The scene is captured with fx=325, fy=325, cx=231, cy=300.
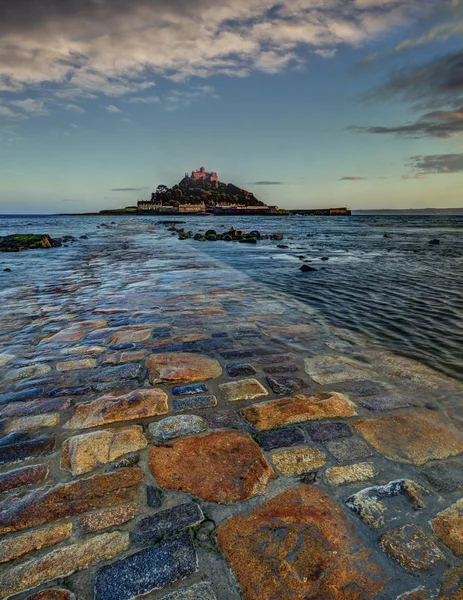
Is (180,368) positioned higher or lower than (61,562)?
lower

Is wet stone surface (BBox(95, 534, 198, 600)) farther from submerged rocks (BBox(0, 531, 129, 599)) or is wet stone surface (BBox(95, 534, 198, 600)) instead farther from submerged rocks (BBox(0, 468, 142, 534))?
submerged rocks (BBox(0, 468, 142, 534))

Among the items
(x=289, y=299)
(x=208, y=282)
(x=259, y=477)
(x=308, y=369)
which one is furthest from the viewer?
(x=208, y=282)

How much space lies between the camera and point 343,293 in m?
7.96

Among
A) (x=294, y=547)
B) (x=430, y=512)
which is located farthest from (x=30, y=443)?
(x=430, y=512)

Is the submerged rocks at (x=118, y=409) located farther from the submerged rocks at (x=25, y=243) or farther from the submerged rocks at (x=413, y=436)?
the submerged rocks at (x=25, y=243)

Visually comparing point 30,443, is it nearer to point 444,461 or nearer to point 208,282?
point 444,461

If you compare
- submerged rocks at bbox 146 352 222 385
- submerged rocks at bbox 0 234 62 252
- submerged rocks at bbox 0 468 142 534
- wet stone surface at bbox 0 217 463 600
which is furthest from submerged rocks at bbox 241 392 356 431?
submerged rocks at bbox 0 234 62 252

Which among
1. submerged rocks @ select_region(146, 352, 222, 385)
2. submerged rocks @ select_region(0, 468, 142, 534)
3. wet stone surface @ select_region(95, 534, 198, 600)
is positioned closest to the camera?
wet stone surface @ select_region(95, 534, 198, 600)

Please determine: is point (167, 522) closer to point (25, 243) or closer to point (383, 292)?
point (383, 292)

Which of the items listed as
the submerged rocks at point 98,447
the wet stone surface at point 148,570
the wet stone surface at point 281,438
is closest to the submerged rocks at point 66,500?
the submerged rocks at point 98,447

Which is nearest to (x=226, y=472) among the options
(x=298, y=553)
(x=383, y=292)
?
(x=298, y=553)

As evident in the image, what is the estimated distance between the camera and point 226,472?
212cm

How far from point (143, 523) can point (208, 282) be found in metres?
7.43

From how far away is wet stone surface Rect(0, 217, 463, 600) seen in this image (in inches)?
59.3
